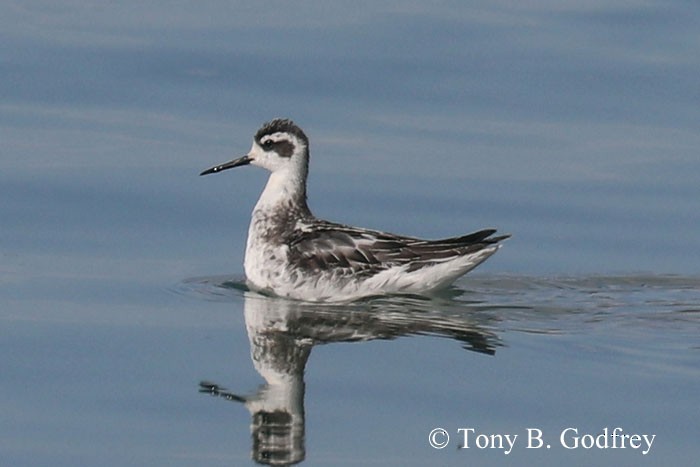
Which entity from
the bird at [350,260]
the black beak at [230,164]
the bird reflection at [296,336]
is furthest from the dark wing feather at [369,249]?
the black beak at [230,164]

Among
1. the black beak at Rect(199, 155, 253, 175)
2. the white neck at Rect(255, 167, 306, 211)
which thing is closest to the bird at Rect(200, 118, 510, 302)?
the white neck at Rect(255, 167, 306, 211)

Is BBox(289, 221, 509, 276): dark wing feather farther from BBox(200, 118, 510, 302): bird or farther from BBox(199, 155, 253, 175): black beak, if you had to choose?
BBox(199, 155, 253, 175): black beak

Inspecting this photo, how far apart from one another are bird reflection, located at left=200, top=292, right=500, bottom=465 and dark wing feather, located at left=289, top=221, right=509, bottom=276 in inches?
13.9

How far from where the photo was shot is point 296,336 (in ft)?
52.8

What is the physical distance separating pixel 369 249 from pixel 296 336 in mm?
2061

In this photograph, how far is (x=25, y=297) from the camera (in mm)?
16797

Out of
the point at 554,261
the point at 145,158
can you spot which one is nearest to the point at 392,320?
the point at 554,261

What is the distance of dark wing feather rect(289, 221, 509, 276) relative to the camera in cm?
1758

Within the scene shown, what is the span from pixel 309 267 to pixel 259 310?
0.88 metres

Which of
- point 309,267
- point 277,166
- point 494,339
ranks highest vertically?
point 277,166

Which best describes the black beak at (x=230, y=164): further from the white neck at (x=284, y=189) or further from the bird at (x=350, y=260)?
the bird at (x=350, y=260)

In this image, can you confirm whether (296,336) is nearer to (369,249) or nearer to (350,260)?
(350,260)

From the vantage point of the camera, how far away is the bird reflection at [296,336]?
44.5 ft

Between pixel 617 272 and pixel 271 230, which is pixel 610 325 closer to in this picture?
pixel 617 272
